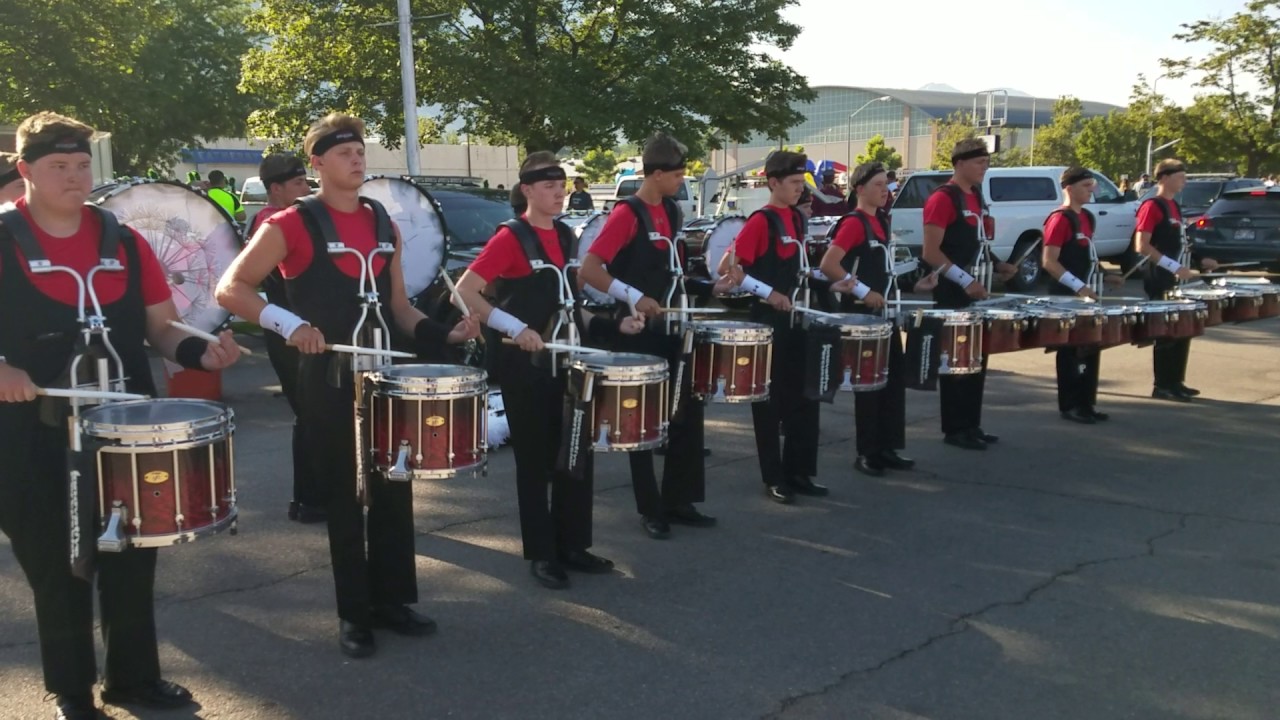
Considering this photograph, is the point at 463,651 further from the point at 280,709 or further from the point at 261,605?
the point at 261,605

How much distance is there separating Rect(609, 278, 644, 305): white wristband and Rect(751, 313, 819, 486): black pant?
128 cm

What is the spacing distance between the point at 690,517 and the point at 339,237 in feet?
9.26

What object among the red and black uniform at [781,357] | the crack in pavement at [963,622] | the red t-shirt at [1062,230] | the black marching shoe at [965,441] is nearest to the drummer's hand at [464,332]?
the crack in pavement at [963,622]

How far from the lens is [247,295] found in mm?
4227

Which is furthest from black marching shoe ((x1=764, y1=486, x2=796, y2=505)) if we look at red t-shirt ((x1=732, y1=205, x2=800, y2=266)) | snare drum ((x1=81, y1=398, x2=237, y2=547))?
snare drum ((x1=81, y1=398, x2=237, y2=547))

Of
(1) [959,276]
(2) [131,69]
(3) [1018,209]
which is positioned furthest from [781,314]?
(2) [131,69]

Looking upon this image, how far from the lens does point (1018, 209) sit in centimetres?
1955

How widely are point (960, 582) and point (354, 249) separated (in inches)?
127

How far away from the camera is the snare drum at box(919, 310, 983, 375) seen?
7.06 metres

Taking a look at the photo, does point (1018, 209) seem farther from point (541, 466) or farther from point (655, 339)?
point (541, 466)

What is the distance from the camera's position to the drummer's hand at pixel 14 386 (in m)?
3.46

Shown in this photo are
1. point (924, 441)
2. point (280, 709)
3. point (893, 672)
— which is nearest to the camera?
point (280, 709)

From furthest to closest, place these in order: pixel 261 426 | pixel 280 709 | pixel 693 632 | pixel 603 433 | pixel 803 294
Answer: pixel 261 426 < pixel 803 294 < pixel 603 433 < pixel 693 632 < pixel 280 709

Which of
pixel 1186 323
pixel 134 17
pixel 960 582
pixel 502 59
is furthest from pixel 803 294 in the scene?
pixel 134 17
